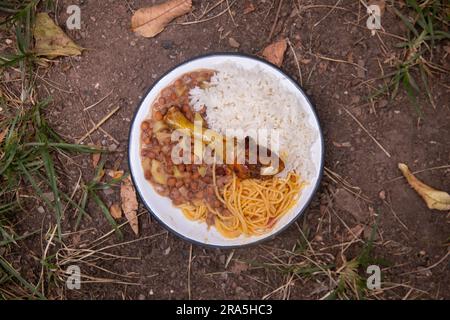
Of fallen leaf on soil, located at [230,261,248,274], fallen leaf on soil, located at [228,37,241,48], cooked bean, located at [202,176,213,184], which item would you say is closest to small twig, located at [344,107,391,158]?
fallen leaf on soil, located at [228,37,241,48]

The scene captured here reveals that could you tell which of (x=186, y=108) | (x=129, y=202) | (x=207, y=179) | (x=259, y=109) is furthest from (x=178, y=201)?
(x=259, y=109)

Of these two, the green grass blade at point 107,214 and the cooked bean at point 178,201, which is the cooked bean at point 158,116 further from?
the green grass blade at point 107,214

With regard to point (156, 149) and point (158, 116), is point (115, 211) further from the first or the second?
point (158, 116)

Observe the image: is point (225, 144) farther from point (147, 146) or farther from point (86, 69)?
point (86, 69)

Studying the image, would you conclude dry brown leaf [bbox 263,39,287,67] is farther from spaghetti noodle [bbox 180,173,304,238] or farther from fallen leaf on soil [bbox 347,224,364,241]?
fallen leaf on soil [bbox 347,224,364,241]

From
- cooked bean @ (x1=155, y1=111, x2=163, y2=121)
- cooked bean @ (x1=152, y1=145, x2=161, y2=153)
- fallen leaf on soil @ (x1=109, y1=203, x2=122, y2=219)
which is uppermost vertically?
cooked bean @ (x1=155, y1=111, x2=163, y2=121)
